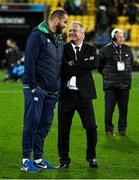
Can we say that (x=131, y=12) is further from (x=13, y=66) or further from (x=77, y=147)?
(x=77, y=147)

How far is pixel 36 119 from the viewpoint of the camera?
359 inches

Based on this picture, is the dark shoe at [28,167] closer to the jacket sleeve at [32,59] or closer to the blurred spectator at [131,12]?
the jacket sleeve at [32,59]

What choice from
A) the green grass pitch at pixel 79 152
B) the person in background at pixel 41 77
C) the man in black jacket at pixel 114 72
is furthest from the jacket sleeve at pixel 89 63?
the man in black jacket at pixel 114 72

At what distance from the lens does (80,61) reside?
9461 mm

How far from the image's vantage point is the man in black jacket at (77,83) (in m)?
9.41

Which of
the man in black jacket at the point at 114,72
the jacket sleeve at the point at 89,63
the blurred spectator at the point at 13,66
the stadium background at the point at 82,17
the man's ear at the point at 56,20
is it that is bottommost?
the blurred spectator at the point at 13,66

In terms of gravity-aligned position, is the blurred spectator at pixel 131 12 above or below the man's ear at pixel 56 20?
below

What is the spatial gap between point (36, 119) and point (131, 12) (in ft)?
84.5

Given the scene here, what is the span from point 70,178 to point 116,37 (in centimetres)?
458

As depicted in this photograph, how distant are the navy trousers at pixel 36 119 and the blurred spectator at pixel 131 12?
25.3 meters

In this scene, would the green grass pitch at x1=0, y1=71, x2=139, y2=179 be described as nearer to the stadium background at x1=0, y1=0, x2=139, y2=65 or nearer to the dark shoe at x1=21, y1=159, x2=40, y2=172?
the dark shoe at x1=21, y1=159, x2=40, y2=172

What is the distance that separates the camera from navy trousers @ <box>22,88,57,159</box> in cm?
907

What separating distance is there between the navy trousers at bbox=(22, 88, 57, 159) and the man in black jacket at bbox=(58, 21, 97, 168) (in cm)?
25

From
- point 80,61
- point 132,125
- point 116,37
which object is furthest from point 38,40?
point 132,125
